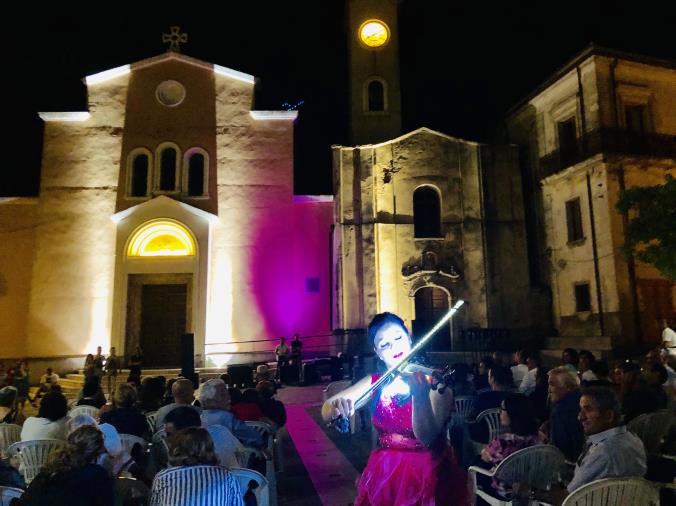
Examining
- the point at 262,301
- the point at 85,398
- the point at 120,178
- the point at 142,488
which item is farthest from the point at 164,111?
the point at 142,488

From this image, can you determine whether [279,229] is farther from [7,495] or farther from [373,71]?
[7,495]

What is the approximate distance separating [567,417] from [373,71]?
20.4 meters

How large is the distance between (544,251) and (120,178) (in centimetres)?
1719

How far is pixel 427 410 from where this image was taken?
2885 millimetres

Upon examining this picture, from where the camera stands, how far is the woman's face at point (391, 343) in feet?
10.6

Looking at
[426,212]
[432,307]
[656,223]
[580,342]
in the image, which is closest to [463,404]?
[656,223]

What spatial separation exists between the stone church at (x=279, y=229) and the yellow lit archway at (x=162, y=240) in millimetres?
73

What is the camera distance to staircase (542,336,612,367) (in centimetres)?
1827

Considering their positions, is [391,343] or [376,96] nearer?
[391,343]

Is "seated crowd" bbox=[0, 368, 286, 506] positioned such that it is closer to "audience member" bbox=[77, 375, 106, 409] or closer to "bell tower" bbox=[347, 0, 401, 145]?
"audience member" bbox=[77, 375, 106, 409]

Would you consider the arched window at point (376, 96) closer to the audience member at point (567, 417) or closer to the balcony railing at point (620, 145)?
the balcony railing at point (620, 145)

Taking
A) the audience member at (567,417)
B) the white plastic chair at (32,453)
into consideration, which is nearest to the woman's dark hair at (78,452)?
the white plastic chair at (32,453)

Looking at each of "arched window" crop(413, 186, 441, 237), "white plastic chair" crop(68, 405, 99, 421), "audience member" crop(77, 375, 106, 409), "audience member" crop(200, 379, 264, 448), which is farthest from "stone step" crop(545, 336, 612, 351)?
"white plastic chair" crop(68, 405, 99, 421)

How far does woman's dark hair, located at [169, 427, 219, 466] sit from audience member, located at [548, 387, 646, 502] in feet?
8.27
